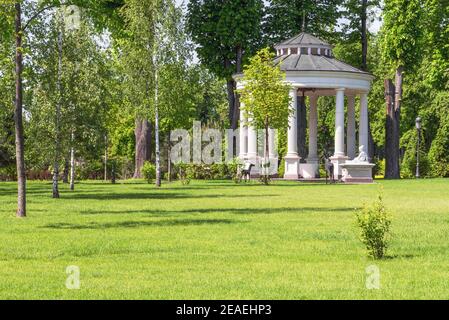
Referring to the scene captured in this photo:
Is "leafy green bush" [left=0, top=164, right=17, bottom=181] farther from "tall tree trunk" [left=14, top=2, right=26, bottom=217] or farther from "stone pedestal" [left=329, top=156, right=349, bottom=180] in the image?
"tall tree trunk" [left=14, top=2, right=26, bottom=217]

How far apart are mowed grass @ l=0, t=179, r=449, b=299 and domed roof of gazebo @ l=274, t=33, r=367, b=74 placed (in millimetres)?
33952

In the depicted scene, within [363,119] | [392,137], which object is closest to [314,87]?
[363,119]

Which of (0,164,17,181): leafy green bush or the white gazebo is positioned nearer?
the white gazebo

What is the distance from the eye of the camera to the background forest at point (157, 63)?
1425 inches

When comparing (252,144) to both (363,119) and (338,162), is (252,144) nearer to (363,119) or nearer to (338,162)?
(338,162)

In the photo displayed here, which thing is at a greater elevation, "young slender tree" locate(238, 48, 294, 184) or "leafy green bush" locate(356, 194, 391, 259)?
"young slender tree" locate(238, 48, 294, 184)

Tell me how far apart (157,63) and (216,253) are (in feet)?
117

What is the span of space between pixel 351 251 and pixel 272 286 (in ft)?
15.5

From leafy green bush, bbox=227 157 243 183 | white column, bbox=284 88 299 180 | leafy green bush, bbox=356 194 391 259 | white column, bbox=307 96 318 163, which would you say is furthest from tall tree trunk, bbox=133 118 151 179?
leafy green bush, bbox=356 194 391 259

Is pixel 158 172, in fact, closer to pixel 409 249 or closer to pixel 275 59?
pixel 275 59

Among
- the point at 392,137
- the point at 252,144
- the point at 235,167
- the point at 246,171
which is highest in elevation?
the point at 392,137

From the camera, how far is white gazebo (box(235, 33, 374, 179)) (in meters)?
61.4

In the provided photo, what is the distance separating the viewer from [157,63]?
51.5 m

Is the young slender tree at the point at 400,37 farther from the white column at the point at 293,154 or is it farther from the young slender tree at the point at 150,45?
the young slender tree at the point at 150,45
